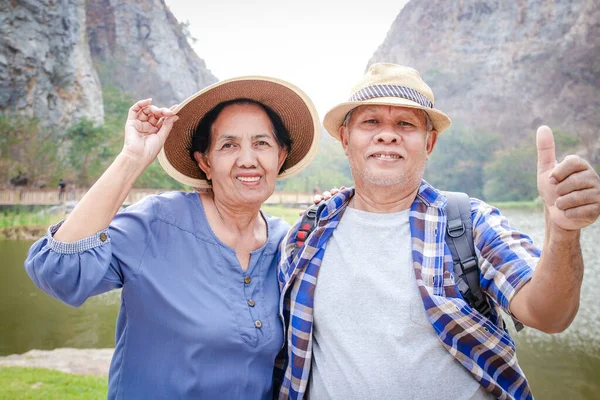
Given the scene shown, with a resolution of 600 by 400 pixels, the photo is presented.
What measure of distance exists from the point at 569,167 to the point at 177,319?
1487 millimetres

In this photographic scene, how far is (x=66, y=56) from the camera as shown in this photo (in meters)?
28.9

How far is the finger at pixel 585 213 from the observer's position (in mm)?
1155

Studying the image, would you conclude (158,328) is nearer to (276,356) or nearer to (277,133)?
(276,356)

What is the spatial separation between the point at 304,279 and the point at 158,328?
649 mm

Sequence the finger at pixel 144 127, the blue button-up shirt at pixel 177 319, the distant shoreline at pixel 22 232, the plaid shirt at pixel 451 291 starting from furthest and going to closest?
the distant shoreline at pixel 22 232, the finger at pixel 144 127, the blue button-up shirt at pixel 177 319, the plaid shirt at pixel 451 291

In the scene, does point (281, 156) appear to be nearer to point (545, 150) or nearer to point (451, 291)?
point (451, 291)

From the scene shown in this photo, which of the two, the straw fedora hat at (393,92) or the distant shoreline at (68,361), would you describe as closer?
the straw fedora hat at (393,92)

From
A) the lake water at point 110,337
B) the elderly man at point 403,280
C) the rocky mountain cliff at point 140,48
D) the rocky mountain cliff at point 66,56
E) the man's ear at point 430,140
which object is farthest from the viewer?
the rocky mountain cliff at point 140,48

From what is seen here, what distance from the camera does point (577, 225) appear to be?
3.96ft

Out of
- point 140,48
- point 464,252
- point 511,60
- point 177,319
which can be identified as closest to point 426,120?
point 464,252

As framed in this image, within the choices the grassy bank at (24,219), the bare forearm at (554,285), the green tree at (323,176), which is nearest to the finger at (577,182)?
the bare forearm at (554,285)

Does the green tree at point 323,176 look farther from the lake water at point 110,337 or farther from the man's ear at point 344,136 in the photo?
the man's ear at point 344,136

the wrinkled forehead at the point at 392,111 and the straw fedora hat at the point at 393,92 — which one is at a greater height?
the straw fedora hat at the point at 393,92

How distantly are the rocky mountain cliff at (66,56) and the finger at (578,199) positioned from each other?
1113 inches
